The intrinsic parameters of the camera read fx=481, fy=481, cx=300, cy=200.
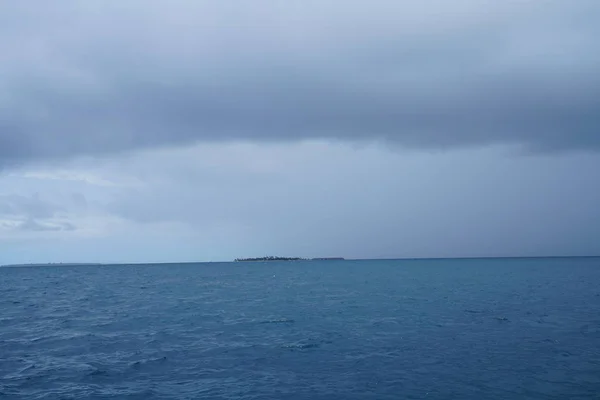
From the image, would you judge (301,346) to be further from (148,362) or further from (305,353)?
(148,362)

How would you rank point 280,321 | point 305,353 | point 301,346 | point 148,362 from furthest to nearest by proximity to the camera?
point 280,321 < point 301,346 < point 305,353 < point 148,362

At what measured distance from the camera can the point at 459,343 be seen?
3503cm

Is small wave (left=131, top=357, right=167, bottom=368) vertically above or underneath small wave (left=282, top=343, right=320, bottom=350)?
above

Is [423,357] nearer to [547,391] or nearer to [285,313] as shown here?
[547,391]

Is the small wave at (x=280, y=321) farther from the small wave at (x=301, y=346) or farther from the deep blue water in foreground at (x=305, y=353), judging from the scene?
the small wave at (x=301, y=346)

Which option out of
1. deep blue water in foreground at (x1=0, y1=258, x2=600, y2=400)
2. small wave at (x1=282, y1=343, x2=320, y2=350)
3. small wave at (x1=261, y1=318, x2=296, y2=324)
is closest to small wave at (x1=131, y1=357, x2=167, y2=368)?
deep blue water in foreground at (x1=0, y1=258, x2=600, y2=400)

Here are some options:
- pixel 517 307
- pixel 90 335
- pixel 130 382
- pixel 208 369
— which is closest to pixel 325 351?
pixel 208 369

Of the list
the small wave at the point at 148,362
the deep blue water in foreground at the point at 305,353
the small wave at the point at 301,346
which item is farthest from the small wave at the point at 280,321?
the small wave at the point at 148,362

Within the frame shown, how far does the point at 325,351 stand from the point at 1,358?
21489 mm

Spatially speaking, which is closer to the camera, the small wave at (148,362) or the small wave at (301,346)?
the small wave at (148,362)

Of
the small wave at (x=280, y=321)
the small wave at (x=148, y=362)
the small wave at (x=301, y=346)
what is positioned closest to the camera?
the small wave at (x=148, y=362)

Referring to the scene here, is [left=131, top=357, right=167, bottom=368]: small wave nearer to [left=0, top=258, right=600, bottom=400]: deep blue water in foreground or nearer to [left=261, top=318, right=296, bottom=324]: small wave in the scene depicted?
[left=0, top=258, right=600, bottom=400]: deep blue water in foreground

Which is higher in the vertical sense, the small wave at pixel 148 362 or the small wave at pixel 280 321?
the small wave at pixel 280 321

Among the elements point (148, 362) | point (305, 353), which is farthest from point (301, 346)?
point (148, 362)
